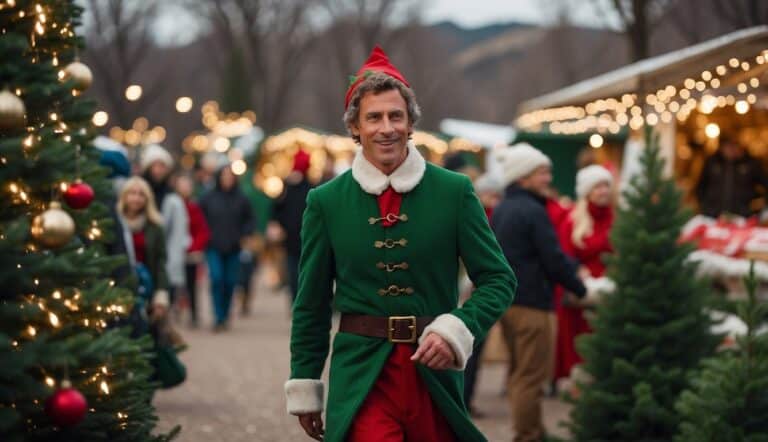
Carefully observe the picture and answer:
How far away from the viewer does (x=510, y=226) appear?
8852 millimetres

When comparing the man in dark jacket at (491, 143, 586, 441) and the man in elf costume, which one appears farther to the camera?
the man in dark jacket at (491, 143, 586, 441)

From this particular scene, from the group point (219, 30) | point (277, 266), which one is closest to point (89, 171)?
point (277, 266)

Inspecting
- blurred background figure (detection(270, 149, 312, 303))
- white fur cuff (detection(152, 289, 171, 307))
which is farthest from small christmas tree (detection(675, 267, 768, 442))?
blurred background figure (detection(270, 149, 312, 303))

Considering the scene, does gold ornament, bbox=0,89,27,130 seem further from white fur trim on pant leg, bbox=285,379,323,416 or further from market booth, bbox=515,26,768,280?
market booth, bbox=515,26,768,280

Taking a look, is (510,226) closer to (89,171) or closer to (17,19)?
(89,171)

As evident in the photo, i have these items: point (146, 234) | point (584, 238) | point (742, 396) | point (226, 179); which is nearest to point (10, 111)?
A: point (742, 396)

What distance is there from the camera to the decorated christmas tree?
4.19m

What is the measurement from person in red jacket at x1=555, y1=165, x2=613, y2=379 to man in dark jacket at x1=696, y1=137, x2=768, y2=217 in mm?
5742

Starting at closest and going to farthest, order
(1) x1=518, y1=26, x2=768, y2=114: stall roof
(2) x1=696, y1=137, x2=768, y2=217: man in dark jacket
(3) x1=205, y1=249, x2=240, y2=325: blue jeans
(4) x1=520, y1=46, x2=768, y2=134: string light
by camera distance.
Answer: (1) x1=518, y1=26, x2=768, y2=114: stall roof, (4) x1=520, y1=46, x2=768, y2=134: string light, (2) x1=696, y1=137, x2=768, y2=217: man in dark jacket, (3) x1=205, y1=249, x2=240, y2=325: blue jeans

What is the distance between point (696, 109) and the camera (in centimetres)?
1580

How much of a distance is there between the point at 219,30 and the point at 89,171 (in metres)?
39.2

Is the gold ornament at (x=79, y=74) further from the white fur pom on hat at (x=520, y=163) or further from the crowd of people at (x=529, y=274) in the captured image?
the white fur pom on hat at (x=520, y=163)

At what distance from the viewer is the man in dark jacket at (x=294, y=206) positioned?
658 inches

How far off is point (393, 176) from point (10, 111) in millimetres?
1413
